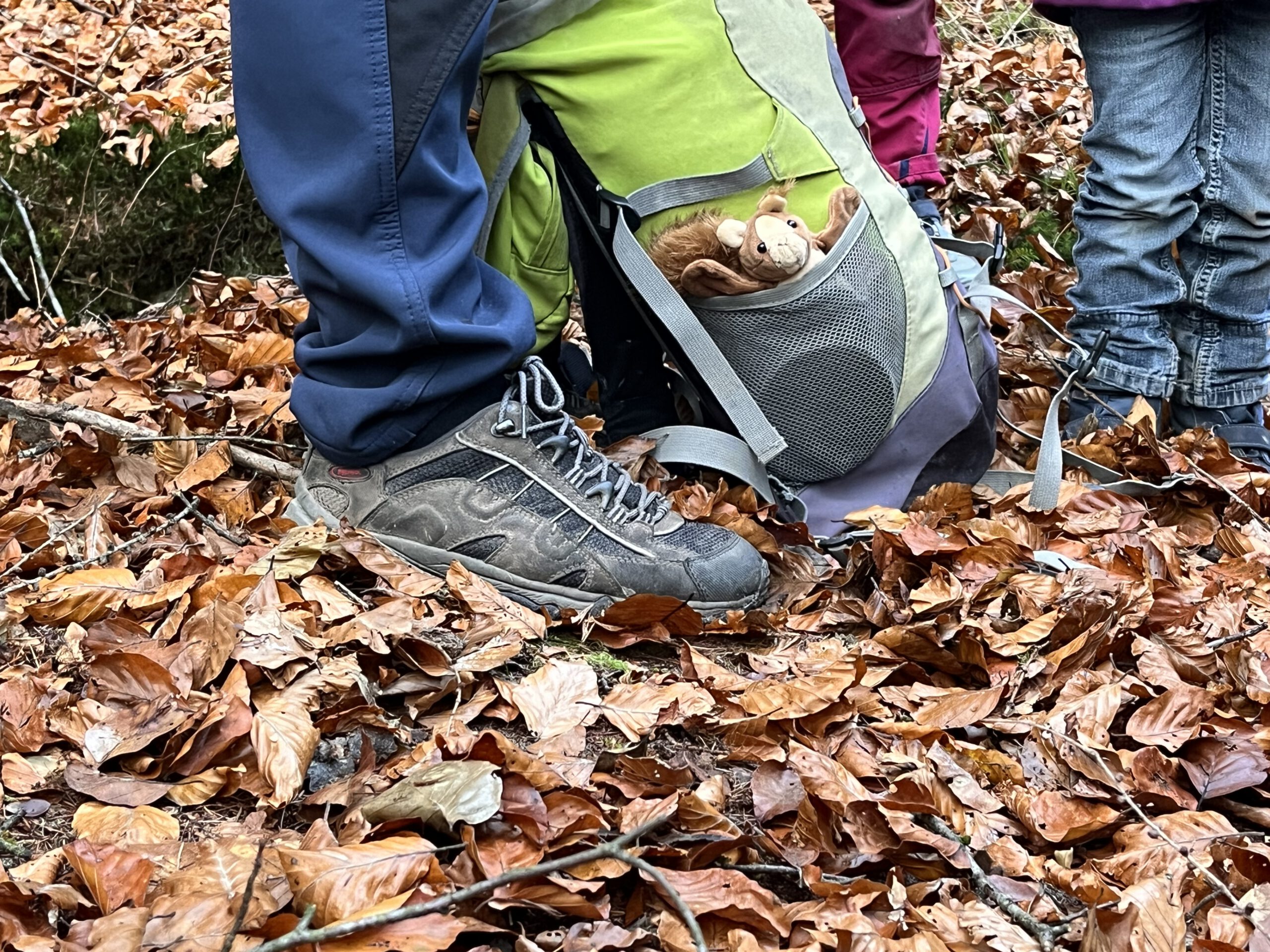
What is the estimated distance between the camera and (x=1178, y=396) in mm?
2545

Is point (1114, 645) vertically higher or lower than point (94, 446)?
lower

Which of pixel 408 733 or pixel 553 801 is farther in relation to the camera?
pixel 408 733

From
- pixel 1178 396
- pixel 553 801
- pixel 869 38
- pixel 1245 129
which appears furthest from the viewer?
pixel 869 38

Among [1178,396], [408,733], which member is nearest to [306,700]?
[408,733]

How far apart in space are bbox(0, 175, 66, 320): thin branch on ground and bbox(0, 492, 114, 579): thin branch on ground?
5.09ft

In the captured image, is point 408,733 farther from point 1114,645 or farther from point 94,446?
point 94,446

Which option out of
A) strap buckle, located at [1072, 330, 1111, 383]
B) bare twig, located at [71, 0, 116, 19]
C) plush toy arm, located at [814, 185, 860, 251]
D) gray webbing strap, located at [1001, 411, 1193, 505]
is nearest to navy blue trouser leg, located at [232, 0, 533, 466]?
plush toy arm, located at [814, 185, 860, 251]

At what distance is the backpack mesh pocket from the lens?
1.94 metres

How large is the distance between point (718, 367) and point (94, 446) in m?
1.20

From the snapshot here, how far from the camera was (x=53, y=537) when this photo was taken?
5.75ft

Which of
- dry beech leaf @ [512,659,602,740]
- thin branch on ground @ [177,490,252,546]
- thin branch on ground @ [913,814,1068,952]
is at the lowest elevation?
thin branch on ground @ [913,814,1068,952]

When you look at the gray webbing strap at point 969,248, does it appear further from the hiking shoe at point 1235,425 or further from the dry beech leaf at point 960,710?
the dry beech leaf at point 960,710

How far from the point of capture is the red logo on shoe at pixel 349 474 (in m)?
1.74

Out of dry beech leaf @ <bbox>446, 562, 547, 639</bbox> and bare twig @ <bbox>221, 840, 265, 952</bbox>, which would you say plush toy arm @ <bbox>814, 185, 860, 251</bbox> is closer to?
dry beech leaf @ <bbox>446, 562, 547, 639</bbox>
